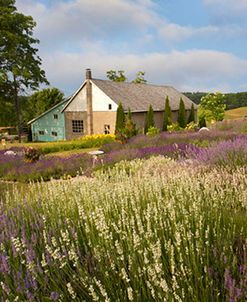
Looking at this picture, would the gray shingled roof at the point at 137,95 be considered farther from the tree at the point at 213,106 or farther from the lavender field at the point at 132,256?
the lavender field at the point at 132,256

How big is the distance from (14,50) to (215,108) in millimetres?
32056

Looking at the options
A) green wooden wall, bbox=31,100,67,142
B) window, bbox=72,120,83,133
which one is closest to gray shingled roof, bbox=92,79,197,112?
window, bbox=72,120,83,133

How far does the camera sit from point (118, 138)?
19797mm

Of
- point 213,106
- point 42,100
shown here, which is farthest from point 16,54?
point 213,106

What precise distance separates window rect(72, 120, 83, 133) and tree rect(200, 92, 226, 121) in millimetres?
24148

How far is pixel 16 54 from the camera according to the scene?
35.1 metres

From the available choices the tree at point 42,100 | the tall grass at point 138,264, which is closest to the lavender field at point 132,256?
the tall grass at point 138,264

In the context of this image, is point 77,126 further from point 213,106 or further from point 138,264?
point 138,264

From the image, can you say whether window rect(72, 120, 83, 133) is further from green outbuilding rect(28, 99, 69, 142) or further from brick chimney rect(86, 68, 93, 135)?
green outbuilding rect(28, 99, 69, 142)

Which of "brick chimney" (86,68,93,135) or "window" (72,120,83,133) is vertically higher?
"brick chimney" (86,68,93,135)

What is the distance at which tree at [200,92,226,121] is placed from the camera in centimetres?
5459

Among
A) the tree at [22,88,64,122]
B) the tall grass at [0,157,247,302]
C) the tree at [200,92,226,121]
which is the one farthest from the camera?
the tree at [200,92,226,121]

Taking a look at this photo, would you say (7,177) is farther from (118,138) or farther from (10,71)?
(10,71)

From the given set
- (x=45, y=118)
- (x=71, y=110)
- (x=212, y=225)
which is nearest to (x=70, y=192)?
(x=212, y=225)
